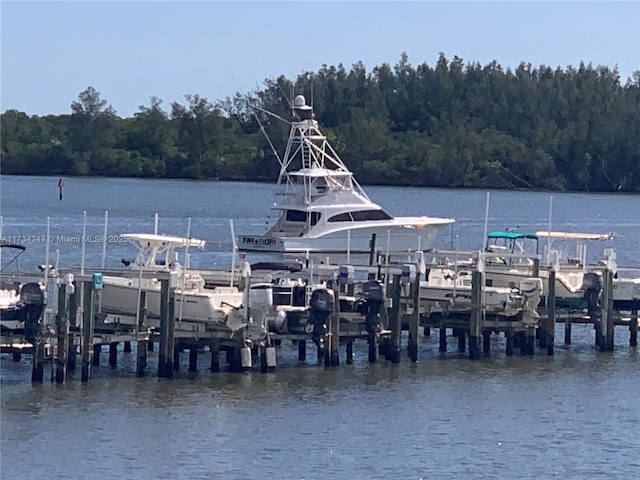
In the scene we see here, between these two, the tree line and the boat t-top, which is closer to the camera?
the boat t-top

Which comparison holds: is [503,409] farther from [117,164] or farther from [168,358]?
[117,164]

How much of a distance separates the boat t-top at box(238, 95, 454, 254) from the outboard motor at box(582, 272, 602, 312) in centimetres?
1692

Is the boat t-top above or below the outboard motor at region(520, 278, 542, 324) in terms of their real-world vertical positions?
above

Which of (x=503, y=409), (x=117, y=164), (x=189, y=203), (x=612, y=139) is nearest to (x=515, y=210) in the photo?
(x=189, y=203)

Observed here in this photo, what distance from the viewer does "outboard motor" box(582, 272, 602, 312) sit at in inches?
1849

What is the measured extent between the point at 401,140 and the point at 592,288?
140m

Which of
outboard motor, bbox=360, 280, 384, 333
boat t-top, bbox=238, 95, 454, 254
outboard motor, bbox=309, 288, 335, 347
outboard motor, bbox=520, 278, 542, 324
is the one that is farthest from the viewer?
boat t-top, bbox=238, 95, 454, 254

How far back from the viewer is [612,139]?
590 feet

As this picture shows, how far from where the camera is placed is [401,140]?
18688 centimetres

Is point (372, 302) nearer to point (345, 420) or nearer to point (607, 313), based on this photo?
point (345, 420)

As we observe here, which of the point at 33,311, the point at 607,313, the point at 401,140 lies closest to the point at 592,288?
the point at 607,313

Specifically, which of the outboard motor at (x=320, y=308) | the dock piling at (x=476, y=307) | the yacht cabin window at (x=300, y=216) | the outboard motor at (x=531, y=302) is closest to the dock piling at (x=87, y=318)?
the outboard motor at (x=320, y=308)

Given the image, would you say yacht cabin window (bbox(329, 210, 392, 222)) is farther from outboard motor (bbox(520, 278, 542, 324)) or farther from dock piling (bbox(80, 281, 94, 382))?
dock piling (bbox(80, 281, 94, 382))

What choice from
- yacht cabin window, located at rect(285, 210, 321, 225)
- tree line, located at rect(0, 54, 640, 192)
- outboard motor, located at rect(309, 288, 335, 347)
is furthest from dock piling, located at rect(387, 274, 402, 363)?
tree line, located at rect(0, 54, 640, 192)
